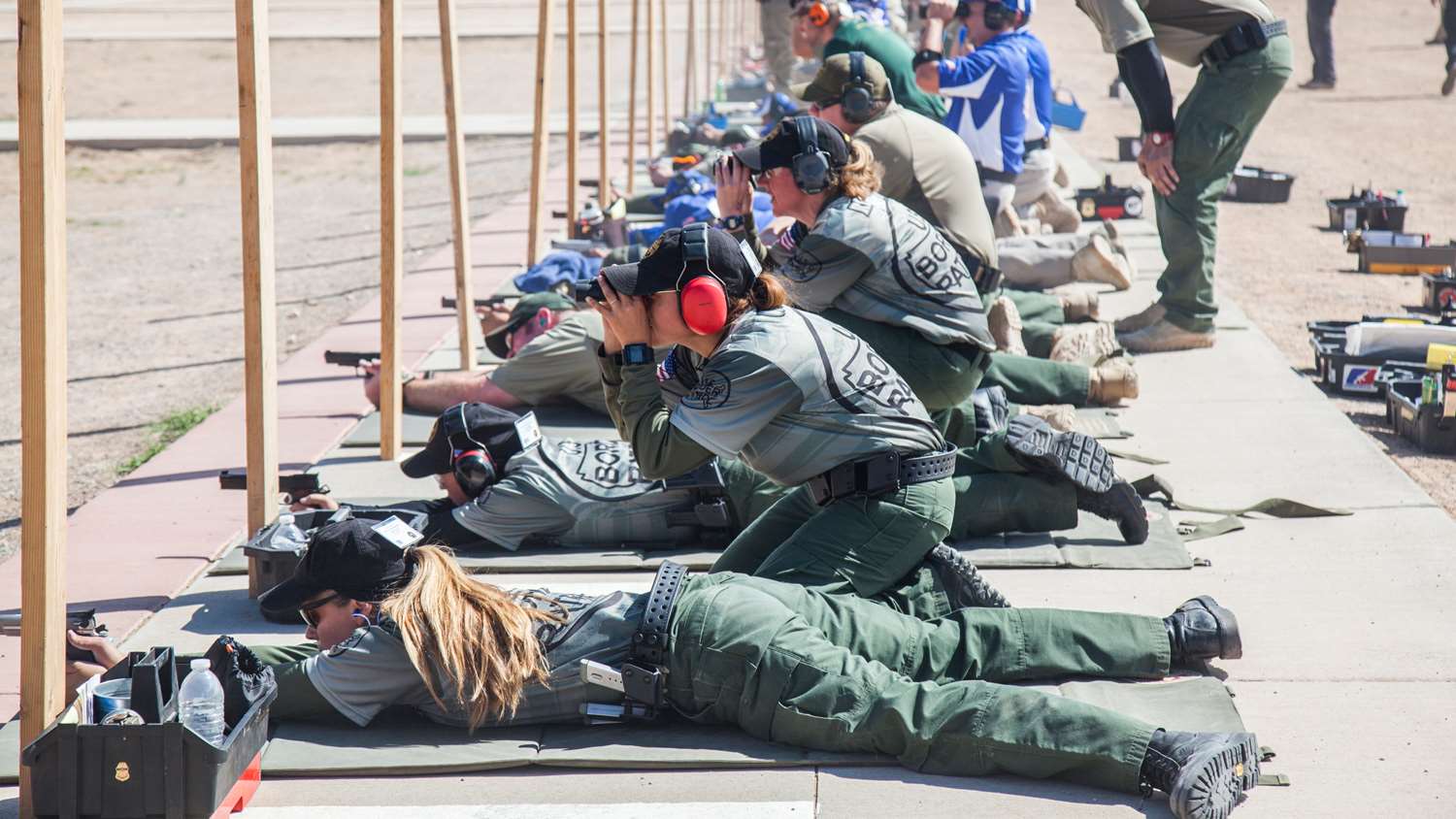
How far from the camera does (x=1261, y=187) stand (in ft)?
44.5

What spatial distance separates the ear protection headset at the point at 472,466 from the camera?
16.9ft

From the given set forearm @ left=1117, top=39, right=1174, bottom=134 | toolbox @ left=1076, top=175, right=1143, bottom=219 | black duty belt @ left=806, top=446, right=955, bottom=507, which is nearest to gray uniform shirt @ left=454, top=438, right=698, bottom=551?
black duty belt @ left=806, top=446, right=955, bottom=507

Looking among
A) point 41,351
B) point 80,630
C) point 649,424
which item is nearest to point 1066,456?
point 649,424

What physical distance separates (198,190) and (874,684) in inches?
573

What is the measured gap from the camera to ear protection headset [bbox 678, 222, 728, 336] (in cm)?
395

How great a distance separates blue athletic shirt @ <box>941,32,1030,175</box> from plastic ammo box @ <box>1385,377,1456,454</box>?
2829mm

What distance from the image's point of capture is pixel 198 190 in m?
16.7

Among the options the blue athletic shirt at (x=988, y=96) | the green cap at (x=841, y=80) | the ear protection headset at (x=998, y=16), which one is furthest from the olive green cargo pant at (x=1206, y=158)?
the green cap at (x=841, y=80)

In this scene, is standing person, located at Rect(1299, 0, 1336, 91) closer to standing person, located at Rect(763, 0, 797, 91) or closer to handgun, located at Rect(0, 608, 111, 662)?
standing person, located at Rect(763, 0, 797, 91)

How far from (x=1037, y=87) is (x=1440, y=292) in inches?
103

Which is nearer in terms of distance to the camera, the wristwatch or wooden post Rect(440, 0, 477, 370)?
the wristwatch

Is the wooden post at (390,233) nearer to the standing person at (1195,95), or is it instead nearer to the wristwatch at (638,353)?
the wristwatch at (638,353)

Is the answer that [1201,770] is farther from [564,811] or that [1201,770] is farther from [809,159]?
[809,159]

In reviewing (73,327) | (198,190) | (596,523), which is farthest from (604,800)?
(198,190)
